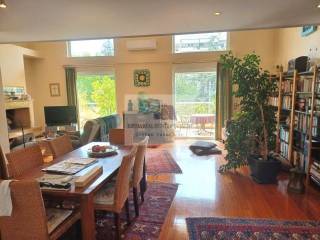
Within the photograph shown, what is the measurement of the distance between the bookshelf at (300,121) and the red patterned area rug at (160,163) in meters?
1.96

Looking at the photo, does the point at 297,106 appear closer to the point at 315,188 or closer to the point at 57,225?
the point at 315,188

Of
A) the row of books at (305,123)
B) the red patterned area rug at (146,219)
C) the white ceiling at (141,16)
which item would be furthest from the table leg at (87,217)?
the row of books at (305,123)

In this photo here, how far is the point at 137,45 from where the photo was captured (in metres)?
6.26

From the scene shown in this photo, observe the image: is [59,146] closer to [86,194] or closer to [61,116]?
[86,194]

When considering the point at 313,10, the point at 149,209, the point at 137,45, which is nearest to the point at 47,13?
the point at 149,209

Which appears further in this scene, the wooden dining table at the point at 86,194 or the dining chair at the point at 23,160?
the dining chair at the point at 23,160

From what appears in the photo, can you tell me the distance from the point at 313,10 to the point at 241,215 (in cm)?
246

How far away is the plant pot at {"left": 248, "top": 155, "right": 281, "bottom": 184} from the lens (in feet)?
11.1

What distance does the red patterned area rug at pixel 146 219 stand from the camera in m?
2.28

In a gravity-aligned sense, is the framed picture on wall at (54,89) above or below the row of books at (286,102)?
above

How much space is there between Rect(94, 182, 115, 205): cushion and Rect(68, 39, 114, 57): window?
505 cm

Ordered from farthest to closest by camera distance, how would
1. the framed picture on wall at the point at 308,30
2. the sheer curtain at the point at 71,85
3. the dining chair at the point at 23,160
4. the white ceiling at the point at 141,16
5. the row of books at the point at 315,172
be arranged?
1. the sheer curtain at the point at 71,85
2. the framed picture on wall at the point at 308,30
3. the row of books at the point at 315,172
4. the white ceiling at the point at 141,16
5. the dining chair at the point at 23,160

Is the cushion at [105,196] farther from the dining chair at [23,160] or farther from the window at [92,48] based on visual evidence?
the window at [92,48]

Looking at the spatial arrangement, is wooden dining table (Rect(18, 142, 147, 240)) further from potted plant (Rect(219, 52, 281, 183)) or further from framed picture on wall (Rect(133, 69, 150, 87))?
framed picture on wall (Rect(133, 69, 150, 87))
